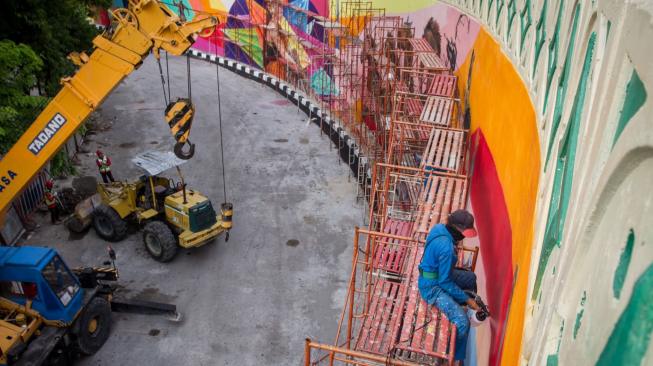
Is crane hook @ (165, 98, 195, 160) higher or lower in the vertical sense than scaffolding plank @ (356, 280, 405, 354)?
higher

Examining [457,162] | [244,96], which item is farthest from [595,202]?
[244,96]

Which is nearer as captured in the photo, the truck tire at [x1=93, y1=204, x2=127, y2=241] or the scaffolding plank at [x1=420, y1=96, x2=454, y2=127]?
the scaffolding plank at [x1=420, y1=96, x2=454, y2=127]

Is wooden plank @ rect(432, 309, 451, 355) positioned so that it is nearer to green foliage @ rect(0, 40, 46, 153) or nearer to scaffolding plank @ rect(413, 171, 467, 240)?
scaffolding plank @ rect(413, 171, 467, 240)

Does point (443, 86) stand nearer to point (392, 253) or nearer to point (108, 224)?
point (392, 253)

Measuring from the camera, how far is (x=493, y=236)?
590 cm

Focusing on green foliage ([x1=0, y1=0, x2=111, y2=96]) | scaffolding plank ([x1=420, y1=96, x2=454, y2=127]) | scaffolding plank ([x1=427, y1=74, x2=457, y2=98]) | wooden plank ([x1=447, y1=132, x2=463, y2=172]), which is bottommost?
wooden plank ([x1=447, y1=132, x2=463, y2=172])

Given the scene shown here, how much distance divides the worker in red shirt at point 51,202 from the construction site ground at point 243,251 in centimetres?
27

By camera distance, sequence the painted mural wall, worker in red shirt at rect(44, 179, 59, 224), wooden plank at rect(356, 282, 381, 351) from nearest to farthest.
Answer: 1. the painted mural wall
2. wooden plank at rect(356, 282, 381, 351)
3. worker in red shirt at rect(44, 179, 59, 224)

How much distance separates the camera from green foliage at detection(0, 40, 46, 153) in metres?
8.00

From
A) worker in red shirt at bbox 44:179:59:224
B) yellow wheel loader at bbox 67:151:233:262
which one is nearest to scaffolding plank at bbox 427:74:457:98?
yellow wheel loader at bbox 67:151:233:262

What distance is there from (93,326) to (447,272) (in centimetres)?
712

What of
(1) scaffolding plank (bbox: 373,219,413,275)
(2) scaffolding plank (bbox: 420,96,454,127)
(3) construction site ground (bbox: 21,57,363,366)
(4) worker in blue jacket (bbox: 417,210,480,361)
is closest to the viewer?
(4) worker in blue jacket (bbox: 417,210,480,361)

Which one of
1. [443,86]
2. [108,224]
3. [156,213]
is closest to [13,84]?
[156,213]

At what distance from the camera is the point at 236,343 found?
383 inches
